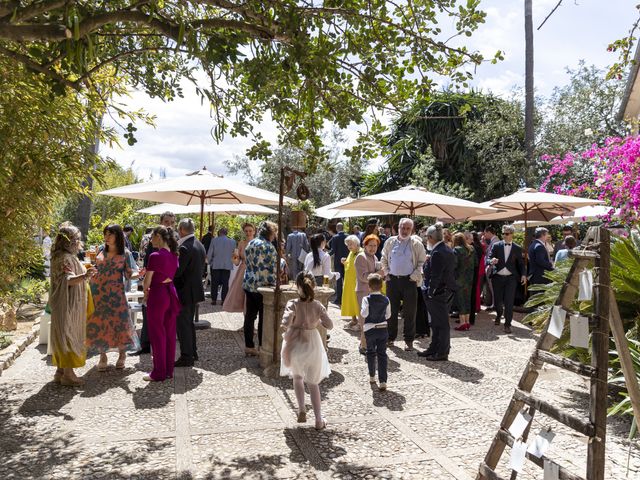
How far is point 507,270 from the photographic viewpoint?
33.7ft

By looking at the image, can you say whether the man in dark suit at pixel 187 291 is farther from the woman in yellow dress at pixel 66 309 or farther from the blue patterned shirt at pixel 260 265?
the woman in yellow dress at pixel 66 309

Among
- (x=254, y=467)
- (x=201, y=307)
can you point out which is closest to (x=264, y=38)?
(x=254, y=467)

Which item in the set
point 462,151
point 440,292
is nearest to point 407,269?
point 440,292

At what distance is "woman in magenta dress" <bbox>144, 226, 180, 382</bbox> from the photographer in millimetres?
6551

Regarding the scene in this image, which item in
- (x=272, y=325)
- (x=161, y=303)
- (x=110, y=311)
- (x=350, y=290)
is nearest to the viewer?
(x=161, y=303)

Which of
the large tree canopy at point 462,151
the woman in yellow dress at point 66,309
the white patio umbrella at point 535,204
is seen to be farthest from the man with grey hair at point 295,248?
the large tree canopy at point 462,151

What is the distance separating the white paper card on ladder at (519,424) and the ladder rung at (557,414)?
0.08m

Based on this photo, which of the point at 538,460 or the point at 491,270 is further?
the point at 491,270

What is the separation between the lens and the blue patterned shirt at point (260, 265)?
762cm

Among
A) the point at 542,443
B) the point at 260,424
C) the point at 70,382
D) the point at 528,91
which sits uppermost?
the point at 528,91

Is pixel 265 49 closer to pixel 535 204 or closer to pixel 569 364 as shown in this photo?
pixel 569 364

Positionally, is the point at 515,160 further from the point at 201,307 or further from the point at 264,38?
the point at 264,38

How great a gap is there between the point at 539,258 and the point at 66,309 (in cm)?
873

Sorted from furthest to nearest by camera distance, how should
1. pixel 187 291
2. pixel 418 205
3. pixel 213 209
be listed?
pixel 213 209
pixel 418 205
pixel 187 291
